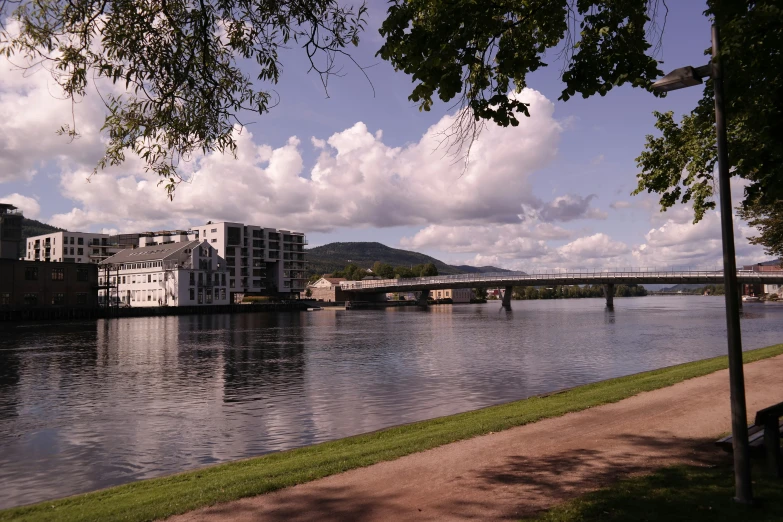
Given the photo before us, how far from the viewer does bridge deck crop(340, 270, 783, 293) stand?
339 feet

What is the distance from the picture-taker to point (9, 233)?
343ft

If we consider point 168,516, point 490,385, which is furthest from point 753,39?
point 490,385

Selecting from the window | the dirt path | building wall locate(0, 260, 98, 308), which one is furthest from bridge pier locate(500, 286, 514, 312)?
the dirt path

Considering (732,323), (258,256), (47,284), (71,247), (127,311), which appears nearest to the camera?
(732,323)

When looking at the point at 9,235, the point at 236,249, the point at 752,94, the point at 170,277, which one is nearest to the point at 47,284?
the point at 9,235

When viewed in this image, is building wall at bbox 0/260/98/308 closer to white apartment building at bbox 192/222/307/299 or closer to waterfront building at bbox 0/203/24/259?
waterfront building at bbox 0/203/24/259

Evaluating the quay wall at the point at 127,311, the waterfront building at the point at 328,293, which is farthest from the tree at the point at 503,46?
the waterfront building at the point at 328,293

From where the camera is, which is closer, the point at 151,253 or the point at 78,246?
the point at 151,253

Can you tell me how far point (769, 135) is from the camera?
1045 centimetres

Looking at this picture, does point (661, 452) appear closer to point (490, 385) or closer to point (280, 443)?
point (280, 443)

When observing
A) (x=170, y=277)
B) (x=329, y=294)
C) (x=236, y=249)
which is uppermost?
(x=236, y=249)

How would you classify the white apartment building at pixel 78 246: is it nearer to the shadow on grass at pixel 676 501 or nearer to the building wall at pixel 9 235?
the building wall at pixel 9 235

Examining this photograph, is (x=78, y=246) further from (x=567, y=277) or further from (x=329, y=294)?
(x=567, y=277)

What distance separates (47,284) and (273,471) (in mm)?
106166
